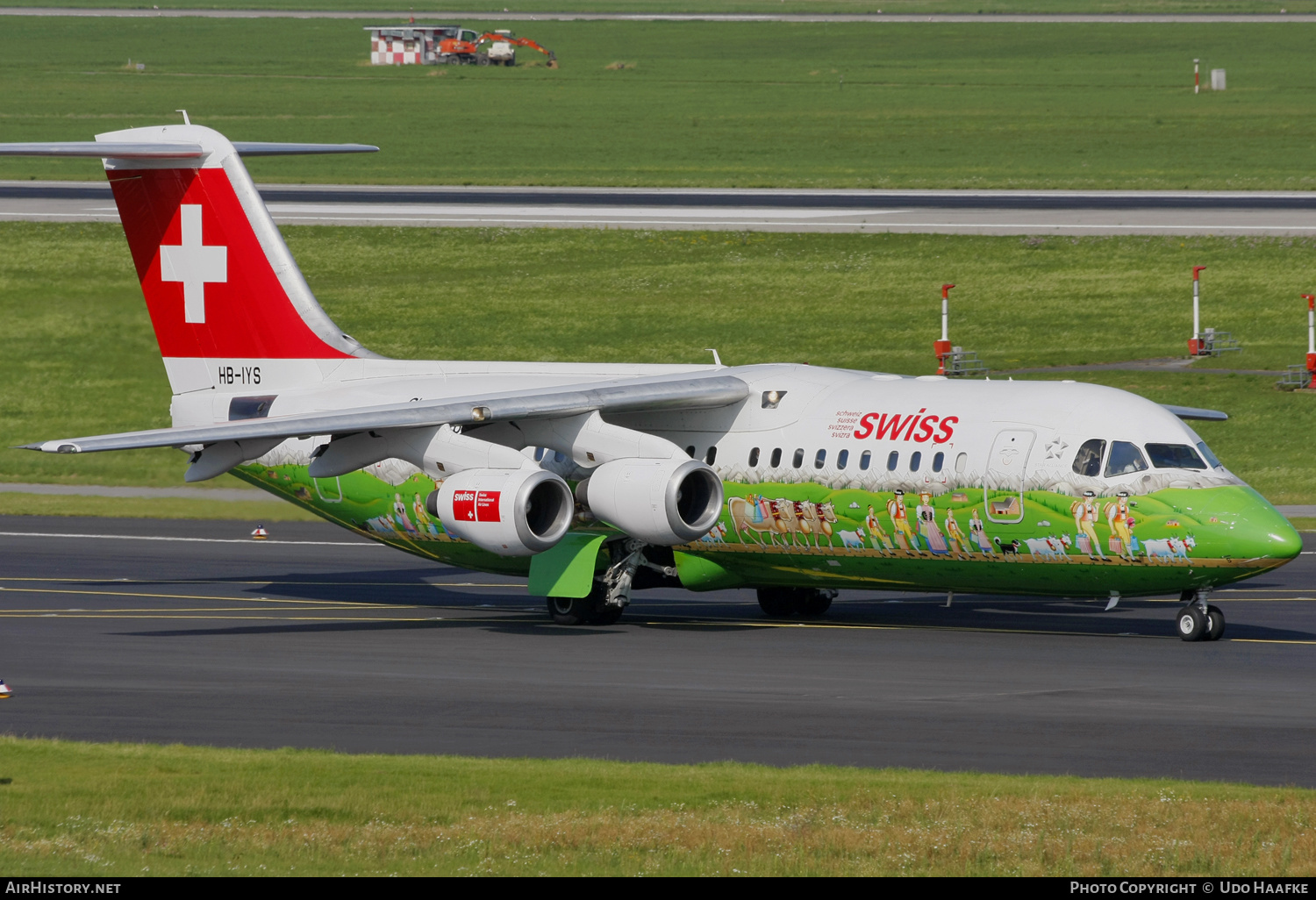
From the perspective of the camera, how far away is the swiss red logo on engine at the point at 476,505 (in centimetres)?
2484

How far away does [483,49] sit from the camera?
12394 centimetres

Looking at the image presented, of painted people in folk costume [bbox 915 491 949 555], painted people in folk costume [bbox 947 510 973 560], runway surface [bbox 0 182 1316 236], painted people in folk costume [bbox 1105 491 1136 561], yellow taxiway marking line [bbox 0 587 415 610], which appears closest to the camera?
painted people in folk costume [bbox 1105 491 1136 561]

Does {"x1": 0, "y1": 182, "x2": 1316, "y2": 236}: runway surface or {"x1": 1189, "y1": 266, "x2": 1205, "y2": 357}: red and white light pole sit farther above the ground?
{"x1": 0, "y1": 182, "x2": 1316, "y2": 236}: runway surface

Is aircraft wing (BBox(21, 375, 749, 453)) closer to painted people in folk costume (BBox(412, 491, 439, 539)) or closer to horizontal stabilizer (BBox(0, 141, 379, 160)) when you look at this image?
painted people in folk costume (BBox(412, 491, 439, 539))

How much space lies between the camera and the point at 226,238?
29.3 metres

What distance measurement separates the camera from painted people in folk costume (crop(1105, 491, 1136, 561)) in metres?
23.0

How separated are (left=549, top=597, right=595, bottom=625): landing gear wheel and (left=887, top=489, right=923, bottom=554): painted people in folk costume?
4.68m

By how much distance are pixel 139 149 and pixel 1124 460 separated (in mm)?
15219

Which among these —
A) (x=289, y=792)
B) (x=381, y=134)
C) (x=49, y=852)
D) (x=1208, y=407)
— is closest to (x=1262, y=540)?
(x=289, y=792)

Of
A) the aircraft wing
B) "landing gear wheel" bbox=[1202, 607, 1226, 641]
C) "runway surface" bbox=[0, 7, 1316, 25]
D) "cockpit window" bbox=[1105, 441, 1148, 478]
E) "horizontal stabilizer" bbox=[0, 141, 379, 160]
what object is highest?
"runway surface" bbox=[0, 7, 1316, 25]

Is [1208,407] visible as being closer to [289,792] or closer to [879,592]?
[879,592]

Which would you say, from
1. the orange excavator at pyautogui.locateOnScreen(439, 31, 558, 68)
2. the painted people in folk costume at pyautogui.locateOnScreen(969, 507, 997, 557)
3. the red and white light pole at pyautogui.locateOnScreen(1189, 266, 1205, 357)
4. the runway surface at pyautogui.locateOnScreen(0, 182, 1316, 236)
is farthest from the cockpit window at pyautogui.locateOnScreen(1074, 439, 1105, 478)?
the orange excavator at pyautogui.locateOnScreen(439, 31, 558, 68)

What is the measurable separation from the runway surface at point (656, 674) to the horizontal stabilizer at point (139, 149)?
6522 mm

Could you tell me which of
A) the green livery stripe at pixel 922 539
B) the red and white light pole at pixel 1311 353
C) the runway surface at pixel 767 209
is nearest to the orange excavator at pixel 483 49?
the runway surface at pixel 767 209
